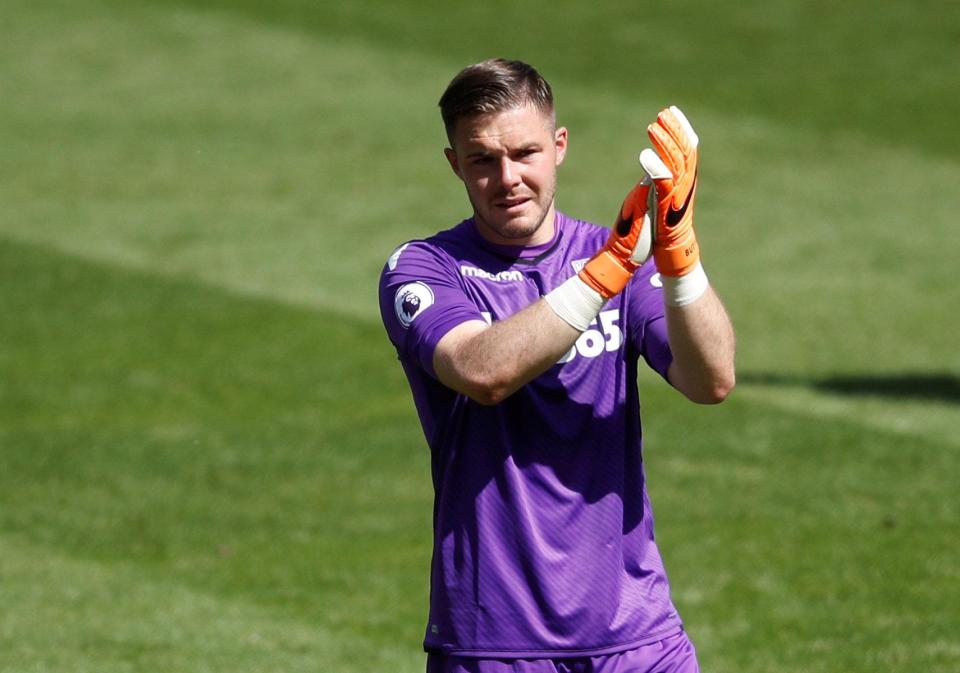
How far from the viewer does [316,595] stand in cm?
944

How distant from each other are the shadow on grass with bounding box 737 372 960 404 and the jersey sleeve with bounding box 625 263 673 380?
29.7 feet

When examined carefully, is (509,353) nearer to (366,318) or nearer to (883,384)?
(883,384)

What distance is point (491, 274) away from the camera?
4684 mm

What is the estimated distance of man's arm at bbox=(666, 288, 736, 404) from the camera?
4.37 m

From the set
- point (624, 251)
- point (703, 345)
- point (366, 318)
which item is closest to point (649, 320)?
point (703, 345)

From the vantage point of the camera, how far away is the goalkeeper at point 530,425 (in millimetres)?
4504

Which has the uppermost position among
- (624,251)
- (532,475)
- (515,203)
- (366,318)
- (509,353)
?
(515,203)

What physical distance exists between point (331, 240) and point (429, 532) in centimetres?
901

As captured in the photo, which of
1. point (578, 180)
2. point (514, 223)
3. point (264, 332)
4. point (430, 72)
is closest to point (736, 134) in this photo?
point (578, 180)

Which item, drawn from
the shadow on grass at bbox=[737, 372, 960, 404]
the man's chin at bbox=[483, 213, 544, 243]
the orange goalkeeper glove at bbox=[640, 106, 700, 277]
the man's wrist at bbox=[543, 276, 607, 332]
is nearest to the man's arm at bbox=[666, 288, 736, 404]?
the orange goalkeeper glove at bbox=[640, 106, 700, 277]

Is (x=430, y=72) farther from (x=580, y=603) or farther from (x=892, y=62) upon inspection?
(x=580, y=603)

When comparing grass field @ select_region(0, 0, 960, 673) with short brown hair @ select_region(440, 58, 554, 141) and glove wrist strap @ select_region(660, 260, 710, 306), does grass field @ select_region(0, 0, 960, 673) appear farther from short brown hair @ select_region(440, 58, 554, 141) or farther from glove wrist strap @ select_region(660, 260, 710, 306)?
short brown hair @ select_region(440, 58, 554, 141)

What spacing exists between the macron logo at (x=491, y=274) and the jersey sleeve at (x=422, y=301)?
0.03 m

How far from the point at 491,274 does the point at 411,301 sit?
268 millimetres
